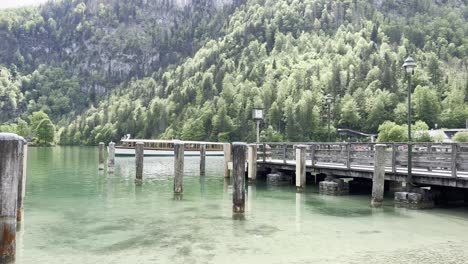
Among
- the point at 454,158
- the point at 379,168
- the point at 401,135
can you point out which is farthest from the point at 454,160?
the point at 401,135

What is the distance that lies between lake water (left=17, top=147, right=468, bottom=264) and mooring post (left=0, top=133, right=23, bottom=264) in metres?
1.32

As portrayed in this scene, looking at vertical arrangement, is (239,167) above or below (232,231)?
above

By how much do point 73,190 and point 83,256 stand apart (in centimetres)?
1684

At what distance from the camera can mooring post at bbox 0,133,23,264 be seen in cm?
1034

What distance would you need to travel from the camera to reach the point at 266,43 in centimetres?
18975

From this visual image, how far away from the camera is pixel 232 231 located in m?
15.2

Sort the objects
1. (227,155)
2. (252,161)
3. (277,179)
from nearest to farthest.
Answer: (277,179), (252,161), (227,155)

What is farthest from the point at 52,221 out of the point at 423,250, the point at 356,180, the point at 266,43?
the point at 266,43

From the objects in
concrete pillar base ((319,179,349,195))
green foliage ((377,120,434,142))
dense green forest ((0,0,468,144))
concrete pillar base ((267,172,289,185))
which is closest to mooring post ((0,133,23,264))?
concrete pillar base ((319,179,349,195))

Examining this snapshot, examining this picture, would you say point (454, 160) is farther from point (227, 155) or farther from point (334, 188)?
point (227, 155)

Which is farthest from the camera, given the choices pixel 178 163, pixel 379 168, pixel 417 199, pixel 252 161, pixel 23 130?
pixel 23 130

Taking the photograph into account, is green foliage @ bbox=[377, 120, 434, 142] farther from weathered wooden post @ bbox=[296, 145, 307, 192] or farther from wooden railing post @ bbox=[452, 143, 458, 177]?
wooden railing post @ bbox=[452, 143, 458, 177]

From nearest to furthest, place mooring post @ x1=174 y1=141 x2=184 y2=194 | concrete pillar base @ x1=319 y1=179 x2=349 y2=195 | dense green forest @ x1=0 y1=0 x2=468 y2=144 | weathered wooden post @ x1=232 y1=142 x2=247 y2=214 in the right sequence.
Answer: weathered wooden post @ x1=232 y1=142 x2=247 y2=214, mooring post @ x1=174 y1=141 x2=184 y2=194, concrete pillar base @ x1=319 y1=179 x2=349 y2=195, dense green forest @ x1=0 y1=0 x2=468 y2=144

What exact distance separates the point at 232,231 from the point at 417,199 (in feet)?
28.4
